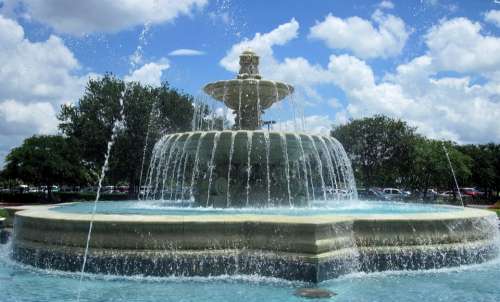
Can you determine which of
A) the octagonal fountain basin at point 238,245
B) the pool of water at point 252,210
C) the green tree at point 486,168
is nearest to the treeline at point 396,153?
the green tree at point 486,168

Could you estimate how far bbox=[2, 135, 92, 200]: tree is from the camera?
42875 millimetres

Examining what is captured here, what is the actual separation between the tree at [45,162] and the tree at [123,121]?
7.50 ft

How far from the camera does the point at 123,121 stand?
40.3 m

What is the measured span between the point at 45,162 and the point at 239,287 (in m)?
39.1

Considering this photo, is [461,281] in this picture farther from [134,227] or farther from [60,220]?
[60,220]

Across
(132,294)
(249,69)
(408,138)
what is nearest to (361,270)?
(132,294)

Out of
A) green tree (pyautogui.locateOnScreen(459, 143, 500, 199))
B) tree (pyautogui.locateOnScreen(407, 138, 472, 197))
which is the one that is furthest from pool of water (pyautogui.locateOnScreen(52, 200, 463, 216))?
green tree (pyautogui.locateOnScreen(459, 143, 500, 199))

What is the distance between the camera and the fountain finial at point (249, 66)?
1842 cm

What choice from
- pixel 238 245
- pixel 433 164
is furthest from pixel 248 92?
pixel 433 164

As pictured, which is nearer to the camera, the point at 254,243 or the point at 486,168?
the point at 254,243

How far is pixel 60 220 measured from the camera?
9336 mm

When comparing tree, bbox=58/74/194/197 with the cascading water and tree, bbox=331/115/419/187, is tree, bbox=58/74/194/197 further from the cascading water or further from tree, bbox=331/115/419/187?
the cascading water

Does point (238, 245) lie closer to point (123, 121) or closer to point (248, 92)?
point (248, 92)

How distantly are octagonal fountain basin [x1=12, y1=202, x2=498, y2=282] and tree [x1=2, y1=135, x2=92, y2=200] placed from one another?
33807mm
